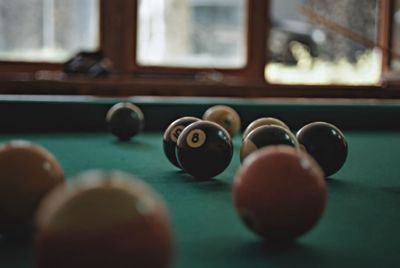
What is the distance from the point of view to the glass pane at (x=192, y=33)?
5.66 metres

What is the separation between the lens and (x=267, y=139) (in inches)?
64.7

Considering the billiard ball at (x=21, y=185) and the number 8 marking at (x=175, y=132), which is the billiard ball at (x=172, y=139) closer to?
the number 8 marking at (x=175, y=132)

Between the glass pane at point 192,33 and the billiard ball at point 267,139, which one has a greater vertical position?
the glass pane at point 192,33

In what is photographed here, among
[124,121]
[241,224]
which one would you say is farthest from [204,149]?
[124,121]

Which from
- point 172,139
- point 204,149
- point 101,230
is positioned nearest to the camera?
point 101,230

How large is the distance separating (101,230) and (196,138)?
921 millimetres

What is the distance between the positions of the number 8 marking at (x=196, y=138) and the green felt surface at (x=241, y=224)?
0.35 ft

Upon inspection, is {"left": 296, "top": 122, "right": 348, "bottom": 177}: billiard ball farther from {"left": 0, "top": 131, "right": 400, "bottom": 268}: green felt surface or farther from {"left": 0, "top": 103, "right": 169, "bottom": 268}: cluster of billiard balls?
{"left": 0, "top": 103, "right": 169, "bottom": 268}: cluster of billiard balls

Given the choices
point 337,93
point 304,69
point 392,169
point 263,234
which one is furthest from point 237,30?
point 263,234

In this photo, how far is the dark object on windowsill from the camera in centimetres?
476

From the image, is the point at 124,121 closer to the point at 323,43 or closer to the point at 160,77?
the point at 160,77

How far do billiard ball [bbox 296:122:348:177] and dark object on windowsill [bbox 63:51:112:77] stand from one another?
10.5 ft

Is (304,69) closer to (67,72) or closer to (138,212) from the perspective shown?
(67,72)

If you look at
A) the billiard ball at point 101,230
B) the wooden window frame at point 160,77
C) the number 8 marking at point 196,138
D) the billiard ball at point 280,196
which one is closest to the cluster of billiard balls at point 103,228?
the billiard ball at point 101,230
